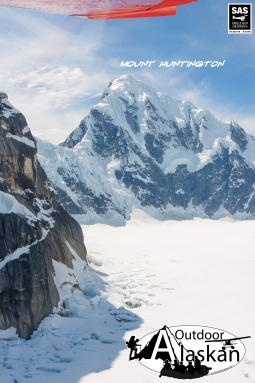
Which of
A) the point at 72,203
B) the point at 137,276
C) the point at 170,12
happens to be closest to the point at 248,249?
the point at 137,276

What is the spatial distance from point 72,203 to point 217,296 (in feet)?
429

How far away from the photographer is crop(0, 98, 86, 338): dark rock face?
24.5 meters

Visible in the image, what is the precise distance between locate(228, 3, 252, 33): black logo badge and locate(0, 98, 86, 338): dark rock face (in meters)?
18.6

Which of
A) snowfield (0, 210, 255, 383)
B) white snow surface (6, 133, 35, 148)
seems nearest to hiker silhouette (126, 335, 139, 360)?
snowfield (0, 210, 255, 383)

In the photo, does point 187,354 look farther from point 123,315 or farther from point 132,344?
point 123,315

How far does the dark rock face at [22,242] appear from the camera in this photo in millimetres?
24484

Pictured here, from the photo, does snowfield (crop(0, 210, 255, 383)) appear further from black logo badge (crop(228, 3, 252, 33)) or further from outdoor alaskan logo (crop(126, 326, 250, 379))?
black logo badge (crop(228, 3, 252, 33))

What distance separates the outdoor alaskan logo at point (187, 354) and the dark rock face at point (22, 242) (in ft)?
24.4

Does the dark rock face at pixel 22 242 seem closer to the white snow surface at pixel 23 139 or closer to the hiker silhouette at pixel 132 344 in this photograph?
the white snow surface at pixel 23 139

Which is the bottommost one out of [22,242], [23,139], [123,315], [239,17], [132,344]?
[123,315]

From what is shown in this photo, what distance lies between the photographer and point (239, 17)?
17875 millimetres

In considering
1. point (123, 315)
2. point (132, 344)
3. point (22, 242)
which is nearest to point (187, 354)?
point (132, 344)

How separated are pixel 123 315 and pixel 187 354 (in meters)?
11.5

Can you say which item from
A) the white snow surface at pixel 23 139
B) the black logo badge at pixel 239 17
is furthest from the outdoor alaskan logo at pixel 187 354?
the white snow surface at pixel 23 139
